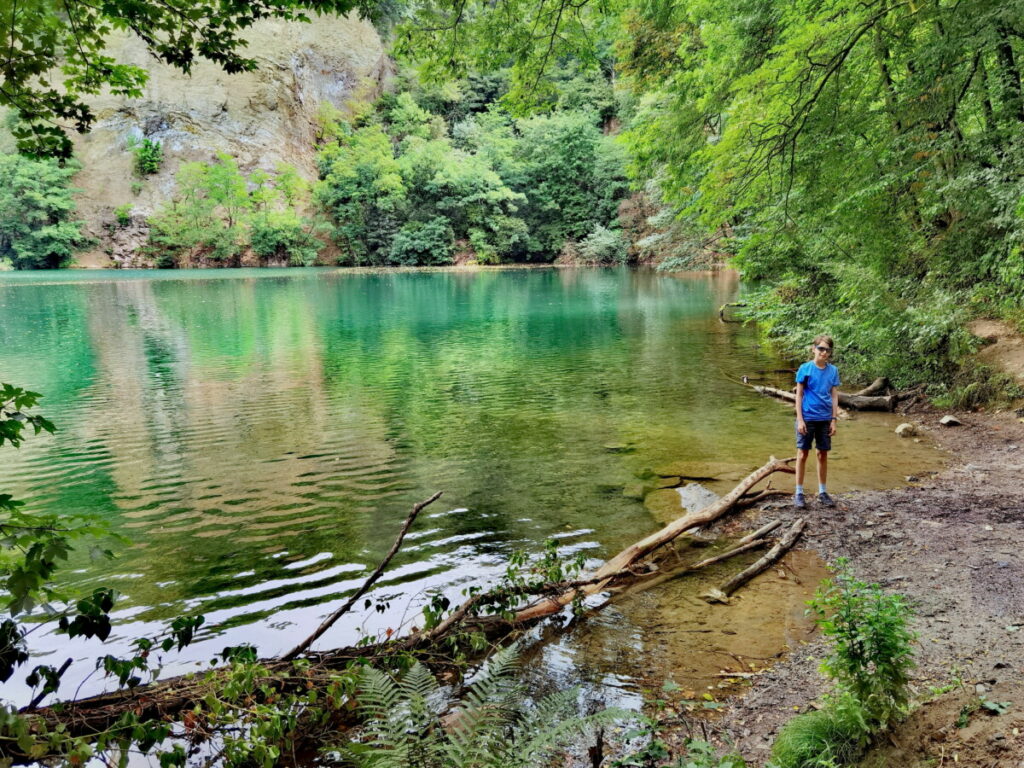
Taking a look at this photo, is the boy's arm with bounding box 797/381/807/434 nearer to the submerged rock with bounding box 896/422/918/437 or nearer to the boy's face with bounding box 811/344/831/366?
the boy's face with bounding box 811/344/831/366

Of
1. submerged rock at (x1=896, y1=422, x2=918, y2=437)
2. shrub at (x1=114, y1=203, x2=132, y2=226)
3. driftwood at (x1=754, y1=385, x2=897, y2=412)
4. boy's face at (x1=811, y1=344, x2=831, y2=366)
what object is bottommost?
submerged rock at (x1=896, y1=422, x2=918, y2=437)

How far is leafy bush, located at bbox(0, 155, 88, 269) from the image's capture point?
160 feet

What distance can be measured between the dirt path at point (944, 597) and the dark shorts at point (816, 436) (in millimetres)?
644

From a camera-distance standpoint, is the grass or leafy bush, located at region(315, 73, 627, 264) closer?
the grass

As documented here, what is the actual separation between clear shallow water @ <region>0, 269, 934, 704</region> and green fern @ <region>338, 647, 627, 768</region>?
63.0 inches

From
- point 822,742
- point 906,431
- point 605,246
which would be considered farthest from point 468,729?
point 605,246

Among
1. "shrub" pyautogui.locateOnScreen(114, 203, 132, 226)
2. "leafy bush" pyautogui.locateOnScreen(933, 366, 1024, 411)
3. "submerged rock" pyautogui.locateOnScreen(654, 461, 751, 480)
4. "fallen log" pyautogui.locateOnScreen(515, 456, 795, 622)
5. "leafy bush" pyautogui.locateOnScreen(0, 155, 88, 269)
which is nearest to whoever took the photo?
"fallen log" pyautogui.locateOnScreen(515, 456, 795, 622)

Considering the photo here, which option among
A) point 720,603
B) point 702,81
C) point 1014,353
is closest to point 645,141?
point 702,81

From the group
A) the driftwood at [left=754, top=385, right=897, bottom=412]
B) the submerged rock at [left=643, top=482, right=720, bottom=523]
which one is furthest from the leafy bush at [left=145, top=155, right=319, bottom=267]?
the submerged rock at [left=643, top=482, right=720, bottom=523]

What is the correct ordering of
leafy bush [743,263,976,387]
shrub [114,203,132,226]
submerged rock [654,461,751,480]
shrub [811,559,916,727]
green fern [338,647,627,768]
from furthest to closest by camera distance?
shrub [114,203,132,226] → leafy bush [743,263,976,387] → submerged rock [654,461,751,480] → shrub [811,559,916,727] → green fern [338,647,627,768]

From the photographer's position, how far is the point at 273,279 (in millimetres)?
45094

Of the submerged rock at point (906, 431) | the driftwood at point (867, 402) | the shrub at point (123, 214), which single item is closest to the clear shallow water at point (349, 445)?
the submerged rock at point (906, 431)

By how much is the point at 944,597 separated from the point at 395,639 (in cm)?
383

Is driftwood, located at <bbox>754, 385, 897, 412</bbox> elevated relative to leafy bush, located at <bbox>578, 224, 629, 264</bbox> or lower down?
lower down
